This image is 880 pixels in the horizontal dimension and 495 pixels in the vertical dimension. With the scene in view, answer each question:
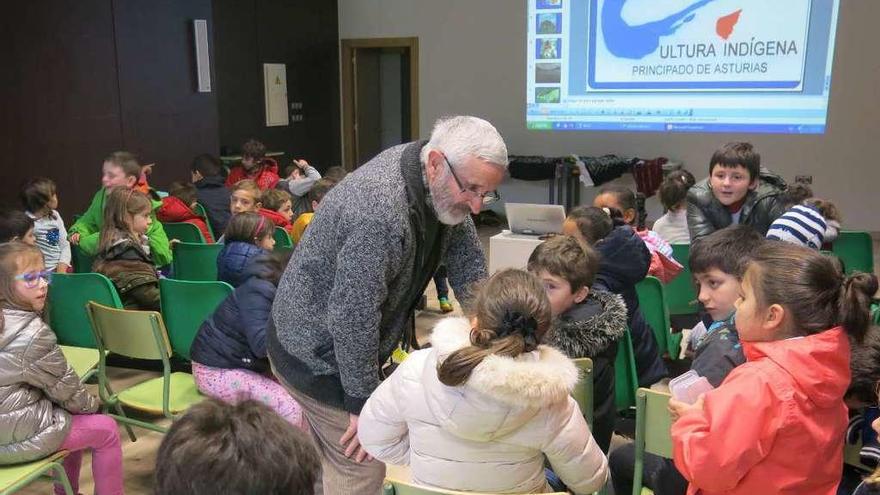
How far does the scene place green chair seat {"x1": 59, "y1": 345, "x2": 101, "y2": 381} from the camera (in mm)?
2584

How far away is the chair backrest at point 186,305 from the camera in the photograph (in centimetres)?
272

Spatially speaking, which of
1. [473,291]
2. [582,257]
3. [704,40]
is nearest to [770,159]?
[704,40]

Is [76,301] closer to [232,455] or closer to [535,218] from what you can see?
[232,455]

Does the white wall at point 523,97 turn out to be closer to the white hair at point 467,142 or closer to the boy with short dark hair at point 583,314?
the boy with short dark hair at point 583,314

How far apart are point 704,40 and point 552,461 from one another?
6302 millimetres

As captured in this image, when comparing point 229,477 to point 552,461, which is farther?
point 552,461

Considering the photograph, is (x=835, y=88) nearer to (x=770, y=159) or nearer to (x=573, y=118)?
(x=770, y=159)

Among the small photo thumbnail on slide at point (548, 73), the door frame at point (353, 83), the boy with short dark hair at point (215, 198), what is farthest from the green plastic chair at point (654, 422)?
the door frame at point (353, 83)

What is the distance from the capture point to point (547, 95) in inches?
309

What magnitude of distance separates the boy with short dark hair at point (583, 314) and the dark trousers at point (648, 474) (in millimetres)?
89

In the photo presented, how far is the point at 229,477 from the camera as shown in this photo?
965 mm

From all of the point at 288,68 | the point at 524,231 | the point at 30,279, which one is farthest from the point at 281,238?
the point at 288,68

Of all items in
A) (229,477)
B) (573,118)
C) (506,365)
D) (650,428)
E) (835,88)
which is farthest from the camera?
(573,118)

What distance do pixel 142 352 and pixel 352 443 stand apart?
1262mm
